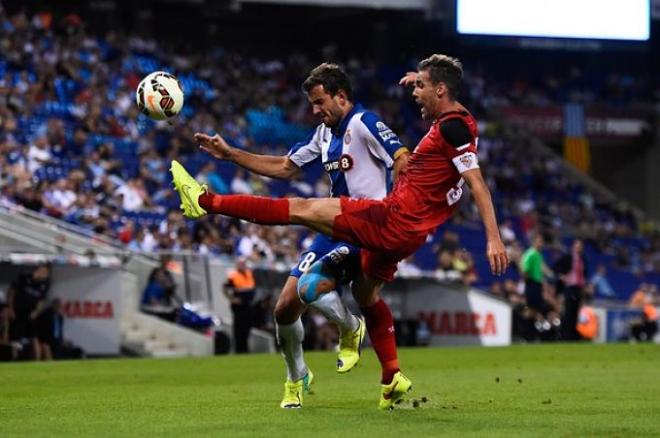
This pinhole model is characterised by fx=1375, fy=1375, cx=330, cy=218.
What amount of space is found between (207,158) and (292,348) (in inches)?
887

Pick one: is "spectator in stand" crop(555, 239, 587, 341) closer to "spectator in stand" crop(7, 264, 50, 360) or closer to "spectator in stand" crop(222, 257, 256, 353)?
"spectator in stand" crop(222, 257, 256, 353)

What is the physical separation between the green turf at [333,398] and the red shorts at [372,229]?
115 cm

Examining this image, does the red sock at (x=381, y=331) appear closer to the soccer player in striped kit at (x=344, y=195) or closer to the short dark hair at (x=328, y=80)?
the soccer player in striped kit at (x=344, y=195)

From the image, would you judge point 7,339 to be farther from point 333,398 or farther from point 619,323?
point 619,323

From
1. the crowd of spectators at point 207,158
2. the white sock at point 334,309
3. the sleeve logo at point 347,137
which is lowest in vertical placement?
the white sock at point 334,309

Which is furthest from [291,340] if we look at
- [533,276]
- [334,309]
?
[533,276]

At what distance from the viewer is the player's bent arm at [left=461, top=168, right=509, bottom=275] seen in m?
8.84

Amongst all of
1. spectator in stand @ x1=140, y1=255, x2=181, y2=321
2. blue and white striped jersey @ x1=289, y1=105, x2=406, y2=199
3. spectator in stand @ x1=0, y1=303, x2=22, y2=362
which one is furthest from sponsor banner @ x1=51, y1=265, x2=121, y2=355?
blue and white striped jersey @ x1=289, y1=105, x2=406, y2=199

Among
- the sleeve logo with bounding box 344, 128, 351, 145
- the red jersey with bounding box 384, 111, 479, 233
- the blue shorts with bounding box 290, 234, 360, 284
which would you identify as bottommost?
the blue shorts with bounding box 290, 234, 360, 284

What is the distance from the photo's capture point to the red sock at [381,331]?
10.1m

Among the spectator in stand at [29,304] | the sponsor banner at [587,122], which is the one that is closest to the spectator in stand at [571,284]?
the spectator in stand at [29,304]

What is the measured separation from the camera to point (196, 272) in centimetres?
2488

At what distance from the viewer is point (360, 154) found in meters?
10.2

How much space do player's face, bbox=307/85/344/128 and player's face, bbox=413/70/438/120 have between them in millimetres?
825
